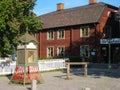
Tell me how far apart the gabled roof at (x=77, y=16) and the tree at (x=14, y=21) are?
18.3m

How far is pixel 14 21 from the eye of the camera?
2159 cm

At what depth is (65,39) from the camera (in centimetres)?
4488

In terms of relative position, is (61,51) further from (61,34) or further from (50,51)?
(50,51)

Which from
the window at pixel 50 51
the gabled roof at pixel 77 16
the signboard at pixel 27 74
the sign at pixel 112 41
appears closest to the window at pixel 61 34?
the gabled roof at pixel 77 16

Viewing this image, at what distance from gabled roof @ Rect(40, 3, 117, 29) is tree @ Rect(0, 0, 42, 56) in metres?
18.3

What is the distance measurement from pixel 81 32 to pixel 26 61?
1018 inches

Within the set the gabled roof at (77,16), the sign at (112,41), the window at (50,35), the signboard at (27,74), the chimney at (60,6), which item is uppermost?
the chimney at (60,6)

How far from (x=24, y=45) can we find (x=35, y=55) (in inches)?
38.6

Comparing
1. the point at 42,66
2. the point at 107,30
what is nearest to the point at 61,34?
the point at 107,30

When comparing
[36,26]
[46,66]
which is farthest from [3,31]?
[46,66]

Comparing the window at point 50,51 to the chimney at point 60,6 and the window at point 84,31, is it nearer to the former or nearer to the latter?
the window at point 84,31

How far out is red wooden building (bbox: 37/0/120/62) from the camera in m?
40.4

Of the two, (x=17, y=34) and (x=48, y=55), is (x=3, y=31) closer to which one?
(x=17, y=34)

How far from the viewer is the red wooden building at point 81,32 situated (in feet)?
133
